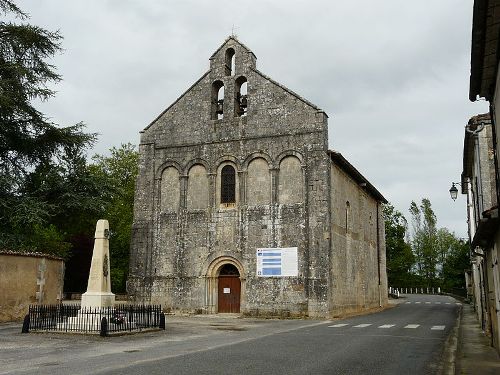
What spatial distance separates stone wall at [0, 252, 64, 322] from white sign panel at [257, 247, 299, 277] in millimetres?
9920

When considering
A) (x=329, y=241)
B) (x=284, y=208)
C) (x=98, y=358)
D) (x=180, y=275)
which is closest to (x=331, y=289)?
(x=329, y=241)

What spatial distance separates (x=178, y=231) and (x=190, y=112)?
6.95 m

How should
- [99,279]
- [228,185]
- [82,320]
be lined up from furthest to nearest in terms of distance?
[228,185] < [99,279] < [82,320]

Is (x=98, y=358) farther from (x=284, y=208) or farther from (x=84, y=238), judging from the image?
(x=84, y=238)

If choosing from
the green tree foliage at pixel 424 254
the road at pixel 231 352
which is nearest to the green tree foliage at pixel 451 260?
the green tree foliage at pixel 424 254

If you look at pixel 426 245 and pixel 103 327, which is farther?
pixel 426 245

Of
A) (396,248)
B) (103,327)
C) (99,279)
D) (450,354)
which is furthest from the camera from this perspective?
(396,248)

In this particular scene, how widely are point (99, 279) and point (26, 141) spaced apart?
11.0m

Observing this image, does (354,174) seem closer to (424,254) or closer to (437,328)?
(437,328)

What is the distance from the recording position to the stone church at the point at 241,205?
2547 centimetres

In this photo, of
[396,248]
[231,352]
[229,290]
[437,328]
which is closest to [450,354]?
[231,352]

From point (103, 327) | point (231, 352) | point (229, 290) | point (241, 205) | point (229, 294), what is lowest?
point (231, 352)

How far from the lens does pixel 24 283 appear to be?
65.9 ft

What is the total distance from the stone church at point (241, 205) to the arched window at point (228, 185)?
0.06m
